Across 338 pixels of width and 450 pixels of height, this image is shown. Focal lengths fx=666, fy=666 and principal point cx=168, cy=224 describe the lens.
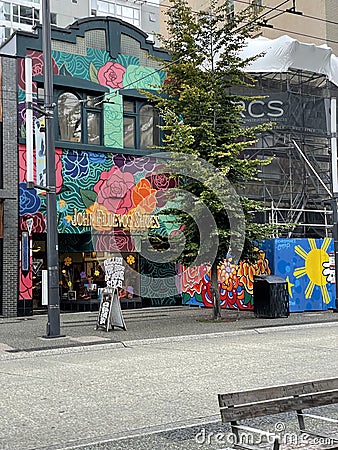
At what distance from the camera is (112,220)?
80.5 feet

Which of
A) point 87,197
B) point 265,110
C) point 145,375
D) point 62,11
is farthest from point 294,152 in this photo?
point 62,11

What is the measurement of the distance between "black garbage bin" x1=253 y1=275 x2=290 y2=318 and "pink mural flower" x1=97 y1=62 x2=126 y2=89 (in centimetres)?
963

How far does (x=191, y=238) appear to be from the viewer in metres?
19.5

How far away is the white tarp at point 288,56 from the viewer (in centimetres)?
2670

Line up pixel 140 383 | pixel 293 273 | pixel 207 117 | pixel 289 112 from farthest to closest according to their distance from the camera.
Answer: pixel 289 112
pixel 293 273
pixel 207 117
pixel 140 383

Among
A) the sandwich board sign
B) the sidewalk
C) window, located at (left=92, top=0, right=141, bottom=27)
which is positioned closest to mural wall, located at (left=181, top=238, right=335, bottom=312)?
the sidewalk

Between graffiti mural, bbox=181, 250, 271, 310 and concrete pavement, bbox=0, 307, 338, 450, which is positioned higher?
graffiti mural, bbox=181, 250, 271, 310

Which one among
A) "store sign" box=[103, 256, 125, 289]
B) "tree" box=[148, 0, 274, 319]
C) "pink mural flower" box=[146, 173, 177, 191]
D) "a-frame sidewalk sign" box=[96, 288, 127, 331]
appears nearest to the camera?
"a-frame sidewalk sign" box=[96, 288, 127, 331]

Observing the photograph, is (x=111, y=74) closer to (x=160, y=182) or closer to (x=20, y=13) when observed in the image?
(x=160, y=182)

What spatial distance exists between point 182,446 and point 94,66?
20.3m

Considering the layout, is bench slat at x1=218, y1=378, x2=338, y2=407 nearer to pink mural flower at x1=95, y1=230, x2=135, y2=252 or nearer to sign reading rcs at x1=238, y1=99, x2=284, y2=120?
pink mural flower at x1=95, y1=230, x2=135, y2=252

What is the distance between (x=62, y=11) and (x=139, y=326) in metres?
42.6

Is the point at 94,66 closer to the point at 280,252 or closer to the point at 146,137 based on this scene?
the point at 146,137

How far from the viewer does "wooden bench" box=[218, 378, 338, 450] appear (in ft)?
18.1
